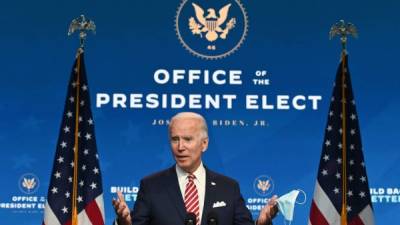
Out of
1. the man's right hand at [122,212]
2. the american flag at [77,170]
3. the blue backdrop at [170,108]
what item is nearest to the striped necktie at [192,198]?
the man's right hand at [122,212]

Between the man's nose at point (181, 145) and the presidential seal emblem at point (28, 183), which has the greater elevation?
the presidential seal emblem at point (28, 183)

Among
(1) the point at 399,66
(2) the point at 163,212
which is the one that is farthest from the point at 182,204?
(1) the point at 399,66

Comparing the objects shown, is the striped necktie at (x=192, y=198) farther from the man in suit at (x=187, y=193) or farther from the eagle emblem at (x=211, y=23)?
the eagle emblem at (x=211, y=23)

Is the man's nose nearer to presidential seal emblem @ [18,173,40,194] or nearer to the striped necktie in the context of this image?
the striped necktie

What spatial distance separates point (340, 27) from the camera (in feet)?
15.1

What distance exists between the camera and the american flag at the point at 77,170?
14.9 feet

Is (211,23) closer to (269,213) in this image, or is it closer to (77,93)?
(77,93)

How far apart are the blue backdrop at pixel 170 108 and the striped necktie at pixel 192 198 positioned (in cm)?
222

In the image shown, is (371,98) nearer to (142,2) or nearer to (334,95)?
(334,95)

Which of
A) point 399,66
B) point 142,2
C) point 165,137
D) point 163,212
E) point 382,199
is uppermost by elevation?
point 142,2

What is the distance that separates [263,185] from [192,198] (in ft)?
7.57

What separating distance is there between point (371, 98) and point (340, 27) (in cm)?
91

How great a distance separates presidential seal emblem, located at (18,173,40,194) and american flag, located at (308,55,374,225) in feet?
6.63

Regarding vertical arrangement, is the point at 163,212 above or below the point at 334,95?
below
